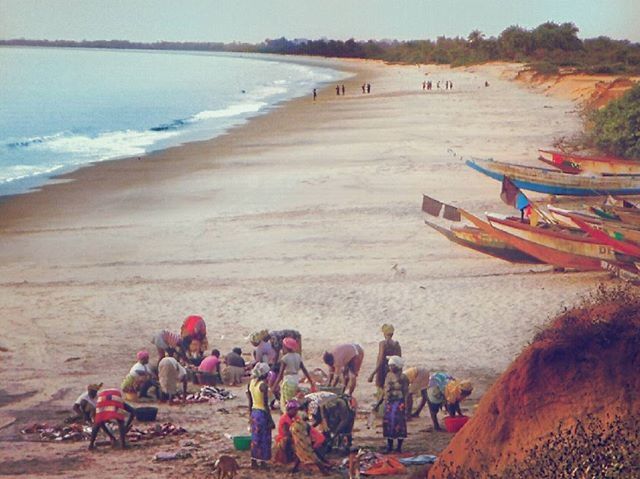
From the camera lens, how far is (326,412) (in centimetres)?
1113

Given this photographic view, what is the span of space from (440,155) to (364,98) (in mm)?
32180

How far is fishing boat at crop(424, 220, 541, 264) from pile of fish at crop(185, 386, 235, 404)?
301 inches

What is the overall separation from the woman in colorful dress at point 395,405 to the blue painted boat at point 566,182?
1274 centimetres

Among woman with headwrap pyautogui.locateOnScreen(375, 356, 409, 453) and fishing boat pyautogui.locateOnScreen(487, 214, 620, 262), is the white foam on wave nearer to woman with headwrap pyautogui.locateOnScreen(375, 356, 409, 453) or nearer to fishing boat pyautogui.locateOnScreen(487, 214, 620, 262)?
fishing boat pyautogui.locateOnScreen(487, 214, 620, 262)

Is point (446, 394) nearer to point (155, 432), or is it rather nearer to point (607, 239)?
point (155, 432)

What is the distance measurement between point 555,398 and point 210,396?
5396mm

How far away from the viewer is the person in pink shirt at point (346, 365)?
43.0ft

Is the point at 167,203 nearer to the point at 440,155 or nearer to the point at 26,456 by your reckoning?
the point at 440,155

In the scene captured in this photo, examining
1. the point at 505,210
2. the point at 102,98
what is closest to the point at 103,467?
the point at 505,210

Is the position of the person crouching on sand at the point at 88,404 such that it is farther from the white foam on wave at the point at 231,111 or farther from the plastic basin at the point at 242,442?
the white foam on wave at the point at 231,111

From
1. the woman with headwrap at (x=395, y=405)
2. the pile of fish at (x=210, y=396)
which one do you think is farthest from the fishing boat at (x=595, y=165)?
the woman with headwrap at (x=395, y=405)

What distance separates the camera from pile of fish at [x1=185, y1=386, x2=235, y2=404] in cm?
1322

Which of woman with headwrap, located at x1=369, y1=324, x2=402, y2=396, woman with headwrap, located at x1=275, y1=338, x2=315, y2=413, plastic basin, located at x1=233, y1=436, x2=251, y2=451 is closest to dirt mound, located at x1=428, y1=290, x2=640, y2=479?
plastic basin, located at x1=233, y1=436, x2=251, y2=451

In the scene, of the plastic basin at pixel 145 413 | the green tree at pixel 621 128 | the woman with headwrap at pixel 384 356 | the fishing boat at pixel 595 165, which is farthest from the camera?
the green tree at pixel 621 128
